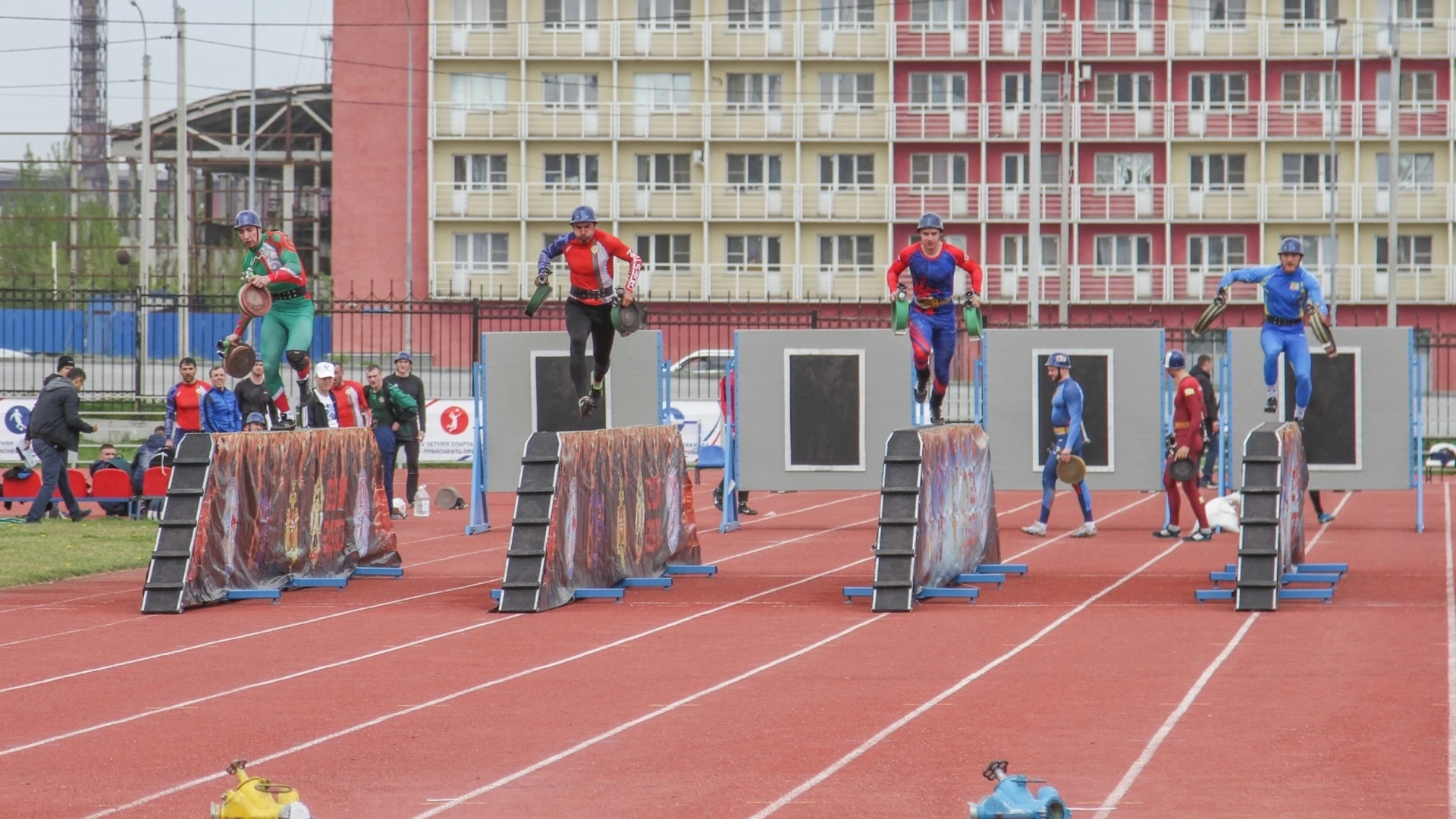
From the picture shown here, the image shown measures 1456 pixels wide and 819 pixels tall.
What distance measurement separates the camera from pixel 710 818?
720 cm

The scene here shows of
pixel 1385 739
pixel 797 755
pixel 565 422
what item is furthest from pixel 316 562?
pixel 1385 739

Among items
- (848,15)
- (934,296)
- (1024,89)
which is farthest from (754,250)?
(934,296)

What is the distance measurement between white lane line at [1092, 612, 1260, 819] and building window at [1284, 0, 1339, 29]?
53.4m

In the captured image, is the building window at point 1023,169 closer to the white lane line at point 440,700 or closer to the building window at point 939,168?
the building window at point 939,168

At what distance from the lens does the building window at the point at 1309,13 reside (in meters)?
61.6

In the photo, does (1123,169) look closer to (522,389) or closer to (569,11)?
(569,11)

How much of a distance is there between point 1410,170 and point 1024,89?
44.2ft

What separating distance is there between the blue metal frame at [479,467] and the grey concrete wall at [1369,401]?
28.8ft

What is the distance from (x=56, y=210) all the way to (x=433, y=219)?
1081 inches

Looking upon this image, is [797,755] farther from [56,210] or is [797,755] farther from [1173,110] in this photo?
[56,210]

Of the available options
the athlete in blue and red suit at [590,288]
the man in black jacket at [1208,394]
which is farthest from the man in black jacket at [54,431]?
the man in black jacket at [1208,394]

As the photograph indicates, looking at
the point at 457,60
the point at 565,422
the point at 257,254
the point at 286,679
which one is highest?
the point at 457,60

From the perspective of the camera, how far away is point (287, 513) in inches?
624

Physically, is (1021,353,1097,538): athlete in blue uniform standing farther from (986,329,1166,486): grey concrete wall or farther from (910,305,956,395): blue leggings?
(910,305,956,395): blue leggings
